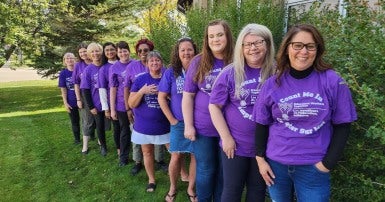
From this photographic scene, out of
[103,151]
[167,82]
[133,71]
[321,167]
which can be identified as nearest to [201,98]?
[167,82]

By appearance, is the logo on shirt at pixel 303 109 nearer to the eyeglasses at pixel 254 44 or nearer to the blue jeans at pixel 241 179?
the eyeglasses at pixel 254 44

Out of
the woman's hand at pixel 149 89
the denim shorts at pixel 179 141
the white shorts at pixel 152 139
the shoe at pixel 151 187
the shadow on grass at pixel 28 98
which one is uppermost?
the woman's hand at pixel 149 89

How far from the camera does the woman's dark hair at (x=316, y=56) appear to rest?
2.41 meters

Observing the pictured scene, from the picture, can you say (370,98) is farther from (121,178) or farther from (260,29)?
(121,178)

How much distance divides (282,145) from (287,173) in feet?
0.71

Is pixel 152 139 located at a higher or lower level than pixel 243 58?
lower

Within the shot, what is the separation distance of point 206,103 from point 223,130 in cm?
44

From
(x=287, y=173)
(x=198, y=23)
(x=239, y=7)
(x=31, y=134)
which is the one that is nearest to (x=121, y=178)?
(x=198, y=23)

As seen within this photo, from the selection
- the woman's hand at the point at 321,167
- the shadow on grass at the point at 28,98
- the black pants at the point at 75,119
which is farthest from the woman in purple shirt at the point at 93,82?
the shadow on grass at the point at 28,98

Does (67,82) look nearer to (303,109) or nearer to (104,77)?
(104,77)

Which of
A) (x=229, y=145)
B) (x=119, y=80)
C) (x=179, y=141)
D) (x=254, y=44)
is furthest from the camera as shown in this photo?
(x=119, y=80)

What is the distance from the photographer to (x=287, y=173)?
8.53 ft

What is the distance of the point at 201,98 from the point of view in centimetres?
341

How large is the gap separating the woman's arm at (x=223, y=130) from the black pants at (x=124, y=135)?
8.83 ft
